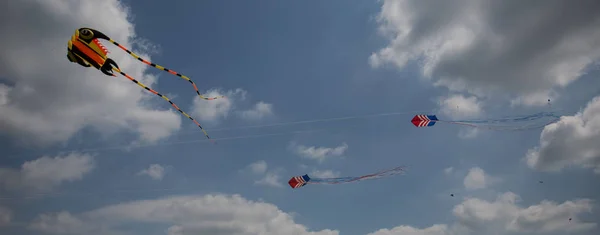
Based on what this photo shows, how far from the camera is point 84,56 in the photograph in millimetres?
56250

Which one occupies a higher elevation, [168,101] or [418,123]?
[418,123]

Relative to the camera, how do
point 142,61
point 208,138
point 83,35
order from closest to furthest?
point 142,61 → point 83,35 → point 208,138

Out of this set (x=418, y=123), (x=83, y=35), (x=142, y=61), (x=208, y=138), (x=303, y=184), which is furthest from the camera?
(x=303, y=184)

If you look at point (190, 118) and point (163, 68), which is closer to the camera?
point (163, 68)

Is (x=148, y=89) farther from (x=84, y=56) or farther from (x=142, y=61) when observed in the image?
(x=84, y=56)

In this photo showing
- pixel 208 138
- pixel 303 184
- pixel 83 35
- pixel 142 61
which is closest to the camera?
pixel 142 61

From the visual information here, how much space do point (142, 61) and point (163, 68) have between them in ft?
9.49

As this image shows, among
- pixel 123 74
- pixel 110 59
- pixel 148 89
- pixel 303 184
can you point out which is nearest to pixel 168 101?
pixel 148 89

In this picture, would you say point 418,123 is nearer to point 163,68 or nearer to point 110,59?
point 163,68

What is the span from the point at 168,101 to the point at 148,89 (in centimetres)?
384

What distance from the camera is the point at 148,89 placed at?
177 feet

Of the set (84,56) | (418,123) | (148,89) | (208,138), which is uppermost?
(418,123)

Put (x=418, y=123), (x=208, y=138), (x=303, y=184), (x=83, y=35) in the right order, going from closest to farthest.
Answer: (x=83, y=35) < (x=208, y=138) < (x=418, y=123) < (x=303, y=184)

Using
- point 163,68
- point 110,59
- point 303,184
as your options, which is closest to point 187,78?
point 163,68
